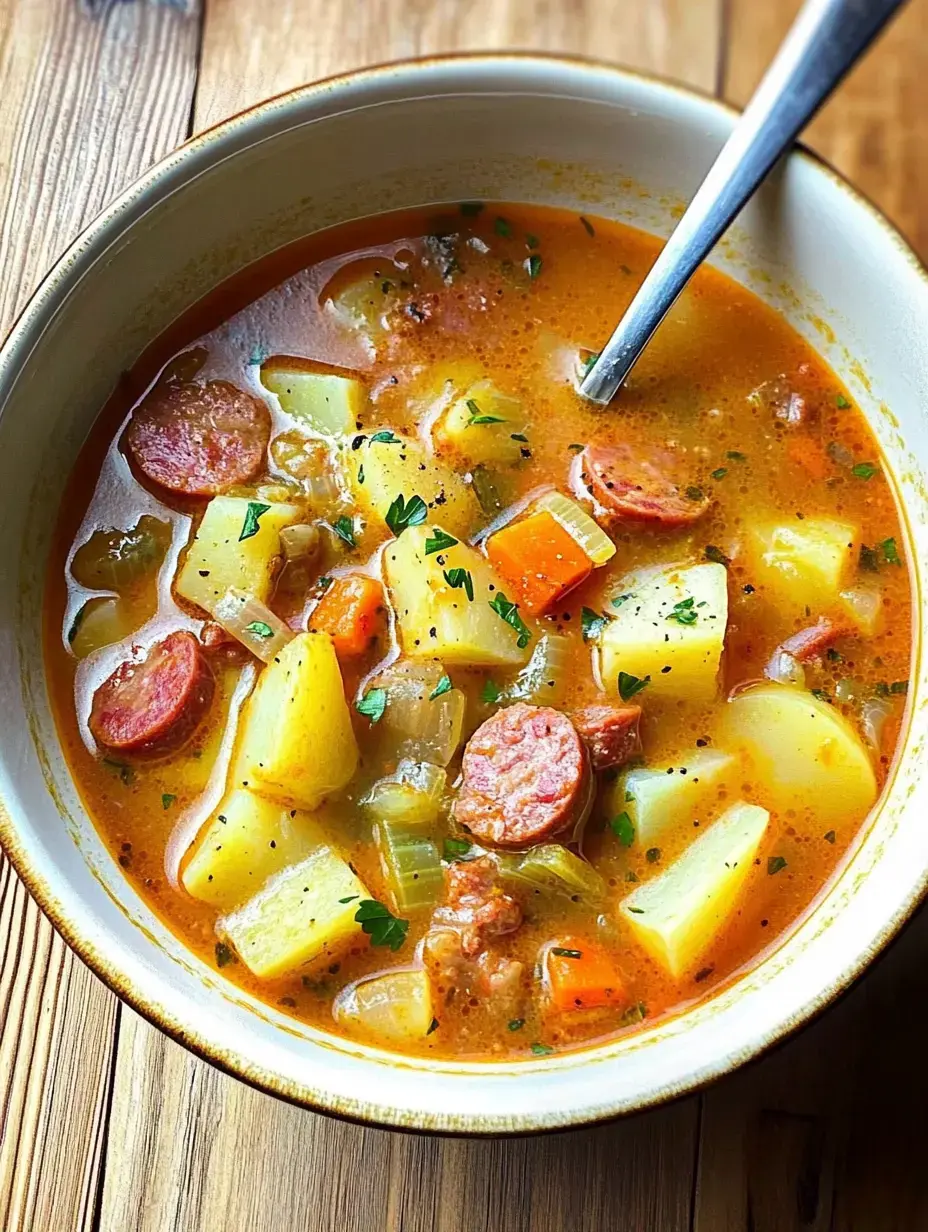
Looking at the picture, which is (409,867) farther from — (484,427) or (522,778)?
(484,427)

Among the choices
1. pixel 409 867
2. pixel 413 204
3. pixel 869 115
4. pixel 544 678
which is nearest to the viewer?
pixel 409 867

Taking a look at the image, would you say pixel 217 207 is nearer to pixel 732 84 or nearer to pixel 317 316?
pixel 317 316

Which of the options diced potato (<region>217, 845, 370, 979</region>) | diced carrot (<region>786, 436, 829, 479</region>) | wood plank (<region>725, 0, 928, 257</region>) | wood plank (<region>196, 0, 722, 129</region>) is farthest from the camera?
wood plank (<region>725, 0, 928, 257</region>)

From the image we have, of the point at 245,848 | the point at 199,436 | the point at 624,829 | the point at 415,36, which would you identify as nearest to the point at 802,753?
the point at 624,829

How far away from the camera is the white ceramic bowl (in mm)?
2199

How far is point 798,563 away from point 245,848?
1.30 meters

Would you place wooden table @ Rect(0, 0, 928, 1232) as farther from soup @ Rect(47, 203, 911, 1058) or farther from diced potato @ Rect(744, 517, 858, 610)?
diced potato @ Rect(744, 517, 858, 610)

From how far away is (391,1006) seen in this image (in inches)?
96.3

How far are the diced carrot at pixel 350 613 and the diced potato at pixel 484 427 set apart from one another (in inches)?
14.1

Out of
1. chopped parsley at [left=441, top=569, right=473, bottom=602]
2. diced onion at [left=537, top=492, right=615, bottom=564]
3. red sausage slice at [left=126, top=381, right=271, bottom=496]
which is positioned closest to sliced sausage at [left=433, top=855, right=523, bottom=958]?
chopped parsley at [left=441, top=569, right=473, bottom=602]

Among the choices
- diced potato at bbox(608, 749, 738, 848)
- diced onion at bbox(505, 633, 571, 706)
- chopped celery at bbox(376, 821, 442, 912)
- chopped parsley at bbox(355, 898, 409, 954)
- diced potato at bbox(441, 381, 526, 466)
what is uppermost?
diced potato at bbox(441, 381, 526, 466)

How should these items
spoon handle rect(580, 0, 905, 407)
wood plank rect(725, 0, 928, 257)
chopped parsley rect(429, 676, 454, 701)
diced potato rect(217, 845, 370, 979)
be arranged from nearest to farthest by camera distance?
spoon handle rect(580, 0, 905, 407), diced potato rect(217, 845, 370, 979), chopped parsley rect(429, 676, 454, 701), wood plank rect(725, 0, 928, 257)

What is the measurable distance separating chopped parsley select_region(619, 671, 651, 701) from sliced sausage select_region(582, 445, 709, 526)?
0.35 metres

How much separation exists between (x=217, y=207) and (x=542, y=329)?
76 cm
